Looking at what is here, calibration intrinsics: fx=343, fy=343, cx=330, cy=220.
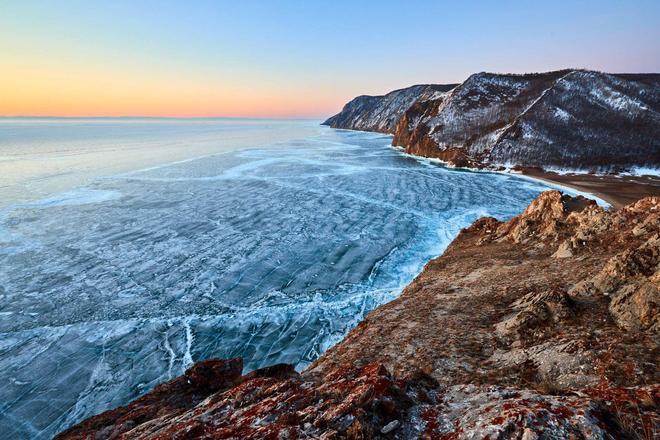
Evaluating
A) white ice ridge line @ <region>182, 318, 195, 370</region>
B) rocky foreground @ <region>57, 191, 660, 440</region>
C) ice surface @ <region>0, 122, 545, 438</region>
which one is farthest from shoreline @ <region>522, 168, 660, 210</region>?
white ice ridge line @ <region>182, 318, 195, 370</region>

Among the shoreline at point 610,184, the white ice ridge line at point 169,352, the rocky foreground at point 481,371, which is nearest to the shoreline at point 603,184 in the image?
the shoreline at point 610,184

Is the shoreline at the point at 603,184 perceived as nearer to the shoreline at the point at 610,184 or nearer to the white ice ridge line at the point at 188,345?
the shoreline at the point at 610,184

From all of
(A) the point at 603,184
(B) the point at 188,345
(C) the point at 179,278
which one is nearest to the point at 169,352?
(B) the point at 188,345

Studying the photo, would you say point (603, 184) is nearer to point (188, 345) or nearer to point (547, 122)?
point (547, 122)

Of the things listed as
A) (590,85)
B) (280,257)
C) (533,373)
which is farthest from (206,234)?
(590,85)

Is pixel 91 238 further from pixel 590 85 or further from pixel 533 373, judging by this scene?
pixel 590 85
